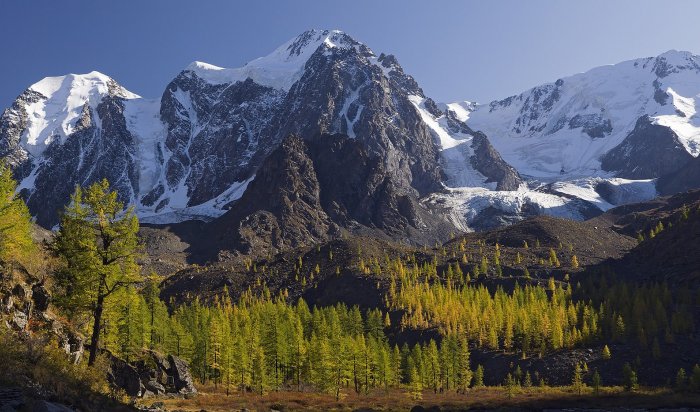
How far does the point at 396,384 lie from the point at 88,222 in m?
83.3

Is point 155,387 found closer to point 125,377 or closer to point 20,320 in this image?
point 125,377

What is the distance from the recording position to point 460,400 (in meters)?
90.6

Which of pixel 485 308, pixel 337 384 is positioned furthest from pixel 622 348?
pixel 337 384

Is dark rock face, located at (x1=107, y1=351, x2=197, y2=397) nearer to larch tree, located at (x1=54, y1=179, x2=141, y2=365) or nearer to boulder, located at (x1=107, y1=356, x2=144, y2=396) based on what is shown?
boulder, located at (x1=107, y1=356, x2=144, y2=396)

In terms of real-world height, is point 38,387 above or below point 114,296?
below

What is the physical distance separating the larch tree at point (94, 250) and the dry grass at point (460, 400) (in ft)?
83.9

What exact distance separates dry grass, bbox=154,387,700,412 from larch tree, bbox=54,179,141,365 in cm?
2558

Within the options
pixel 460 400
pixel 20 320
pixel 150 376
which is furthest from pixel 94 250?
pixel 460 400

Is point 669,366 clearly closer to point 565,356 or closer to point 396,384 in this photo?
point 565,356

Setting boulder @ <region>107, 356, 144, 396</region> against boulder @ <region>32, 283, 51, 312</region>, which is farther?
boulder @ <region>107, 356, 144, 396</region>

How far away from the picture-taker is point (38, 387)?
22859 millimetres

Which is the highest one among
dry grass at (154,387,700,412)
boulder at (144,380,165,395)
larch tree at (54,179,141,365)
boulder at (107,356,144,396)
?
larch tree at (54,179,141,365)

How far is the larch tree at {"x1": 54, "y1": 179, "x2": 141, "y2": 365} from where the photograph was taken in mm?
34344

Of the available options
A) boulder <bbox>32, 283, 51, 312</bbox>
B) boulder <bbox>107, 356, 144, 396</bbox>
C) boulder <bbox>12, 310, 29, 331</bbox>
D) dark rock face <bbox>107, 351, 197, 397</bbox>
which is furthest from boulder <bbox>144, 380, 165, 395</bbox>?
boulder <bbox>12, 310, 29, 331</bbox>
